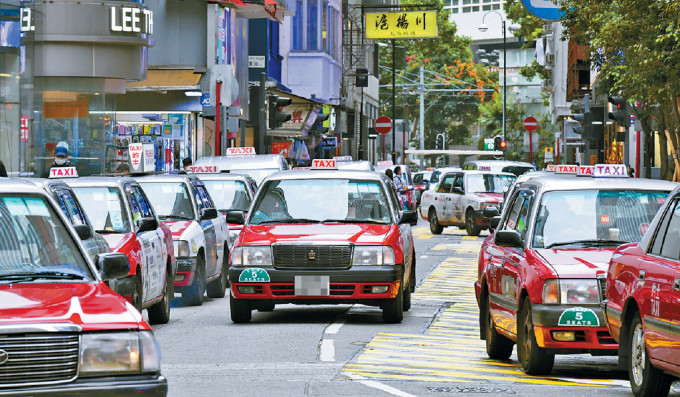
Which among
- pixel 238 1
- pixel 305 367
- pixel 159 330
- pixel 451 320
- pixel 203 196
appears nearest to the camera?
pixel 305 367

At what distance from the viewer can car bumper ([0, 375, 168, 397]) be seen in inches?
266

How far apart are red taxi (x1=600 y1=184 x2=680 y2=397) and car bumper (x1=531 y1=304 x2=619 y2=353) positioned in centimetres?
34

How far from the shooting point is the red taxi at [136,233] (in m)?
14.6

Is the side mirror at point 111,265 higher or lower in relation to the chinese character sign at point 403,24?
lower

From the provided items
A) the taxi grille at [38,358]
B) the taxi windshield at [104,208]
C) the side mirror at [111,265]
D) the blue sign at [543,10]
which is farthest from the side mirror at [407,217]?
the blue sign at [543,10]

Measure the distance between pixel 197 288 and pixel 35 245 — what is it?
1051 centimetres

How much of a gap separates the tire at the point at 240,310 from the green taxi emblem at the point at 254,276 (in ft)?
1.08

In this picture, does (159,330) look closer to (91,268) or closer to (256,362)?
(256,362)

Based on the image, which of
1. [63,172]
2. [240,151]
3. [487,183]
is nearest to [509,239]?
[63,172]

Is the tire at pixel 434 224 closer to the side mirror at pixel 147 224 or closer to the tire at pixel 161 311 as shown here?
the tire at pixel 161 311

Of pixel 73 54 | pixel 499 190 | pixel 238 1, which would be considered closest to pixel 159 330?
pixel 73 54

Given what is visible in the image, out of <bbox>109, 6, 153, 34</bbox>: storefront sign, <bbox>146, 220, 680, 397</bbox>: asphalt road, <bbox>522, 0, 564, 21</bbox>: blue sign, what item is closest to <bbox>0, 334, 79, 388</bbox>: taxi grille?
<bbox>146, 220, 680, 397</bbox>: asphalt road

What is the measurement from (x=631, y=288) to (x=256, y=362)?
3.57m

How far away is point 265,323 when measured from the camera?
15789 mm
